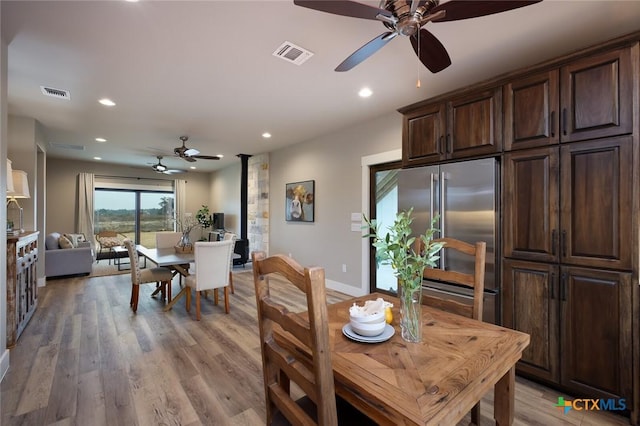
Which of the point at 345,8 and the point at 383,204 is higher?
the point at 345,8

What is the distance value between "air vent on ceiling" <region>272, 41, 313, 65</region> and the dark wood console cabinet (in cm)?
313

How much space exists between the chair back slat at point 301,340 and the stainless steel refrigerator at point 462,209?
1.72 metres

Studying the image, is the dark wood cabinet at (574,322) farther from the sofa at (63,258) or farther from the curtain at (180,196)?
the curtain at (180,196)

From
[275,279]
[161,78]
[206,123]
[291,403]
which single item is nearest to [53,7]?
[161,78]

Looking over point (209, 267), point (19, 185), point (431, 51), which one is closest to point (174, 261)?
point (209, 267)

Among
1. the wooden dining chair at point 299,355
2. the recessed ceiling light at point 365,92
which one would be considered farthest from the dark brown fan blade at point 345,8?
the recessed ceiling light at point 365,92

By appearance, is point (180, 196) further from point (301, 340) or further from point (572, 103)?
point (572, 103)

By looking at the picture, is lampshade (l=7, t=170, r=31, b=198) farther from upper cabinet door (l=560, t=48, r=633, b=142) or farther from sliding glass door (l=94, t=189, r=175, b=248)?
sliding glass door (l=94, t=189, r=175, b=248)

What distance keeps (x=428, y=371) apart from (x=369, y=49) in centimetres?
183

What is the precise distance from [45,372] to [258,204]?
4750mm

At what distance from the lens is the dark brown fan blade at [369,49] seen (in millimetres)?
1682

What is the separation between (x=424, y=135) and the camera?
2.78 m

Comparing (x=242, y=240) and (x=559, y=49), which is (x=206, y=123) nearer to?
(x=242, y=240)

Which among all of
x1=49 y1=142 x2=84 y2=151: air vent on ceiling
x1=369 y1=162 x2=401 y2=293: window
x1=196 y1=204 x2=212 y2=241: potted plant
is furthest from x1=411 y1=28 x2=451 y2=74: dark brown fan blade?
x1=196 y1=204 x2=212 y2=241: potted plant
